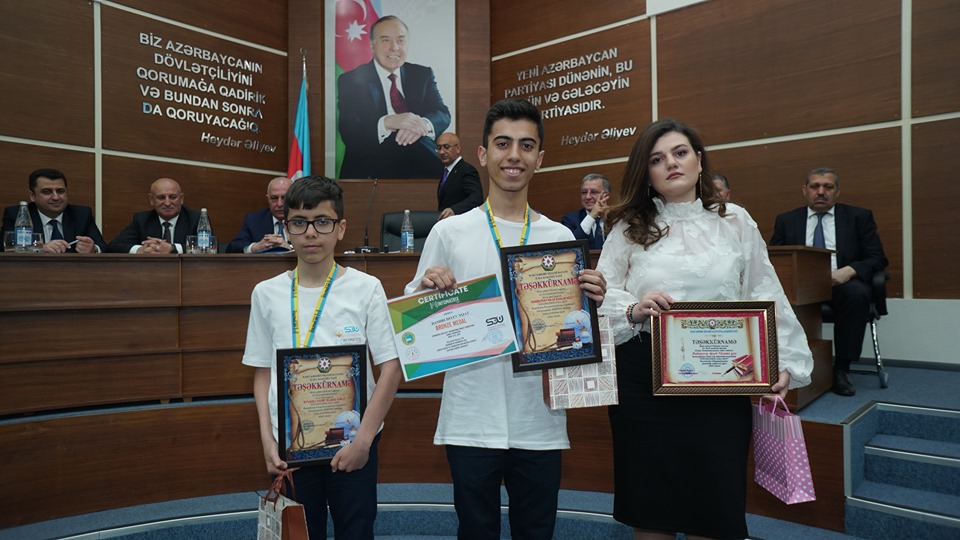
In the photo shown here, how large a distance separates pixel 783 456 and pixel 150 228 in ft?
14.8

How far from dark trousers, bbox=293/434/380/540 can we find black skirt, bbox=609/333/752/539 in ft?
2.40

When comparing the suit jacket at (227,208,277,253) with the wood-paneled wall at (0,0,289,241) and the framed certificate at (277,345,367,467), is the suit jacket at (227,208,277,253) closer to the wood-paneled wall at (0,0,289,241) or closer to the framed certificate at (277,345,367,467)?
the wood-paneled wall at (0,0,289,241)

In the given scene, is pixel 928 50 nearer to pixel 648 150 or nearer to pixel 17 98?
pixel 648 150

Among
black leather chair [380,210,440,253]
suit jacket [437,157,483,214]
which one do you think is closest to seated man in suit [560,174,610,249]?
suit jacket [437,157,483,214]

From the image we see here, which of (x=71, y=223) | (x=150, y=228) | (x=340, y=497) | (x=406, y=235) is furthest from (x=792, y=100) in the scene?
(x=71, y=223)

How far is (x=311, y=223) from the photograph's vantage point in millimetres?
1772

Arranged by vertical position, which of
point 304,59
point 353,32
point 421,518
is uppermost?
point 353,32

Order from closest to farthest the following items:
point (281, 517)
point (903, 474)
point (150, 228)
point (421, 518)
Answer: point (281, 517), point (903, 474), point (421, 518), point (150, 228)

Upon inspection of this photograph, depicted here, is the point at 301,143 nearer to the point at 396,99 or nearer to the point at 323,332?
the point at 396,99

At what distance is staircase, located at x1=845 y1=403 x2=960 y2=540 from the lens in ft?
8.76

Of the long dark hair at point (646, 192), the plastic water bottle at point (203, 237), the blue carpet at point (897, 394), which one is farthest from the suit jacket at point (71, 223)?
the blue carpet at point (897, 394)

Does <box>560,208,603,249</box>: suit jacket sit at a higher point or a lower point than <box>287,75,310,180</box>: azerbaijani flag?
lower

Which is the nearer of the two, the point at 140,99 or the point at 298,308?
the point at 298,308

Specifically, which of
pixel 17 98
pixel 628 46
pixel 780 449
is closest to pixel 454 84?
pixel 628 46
